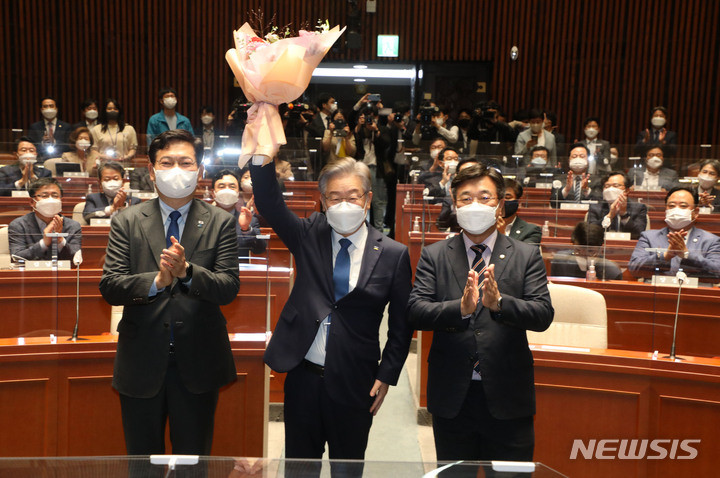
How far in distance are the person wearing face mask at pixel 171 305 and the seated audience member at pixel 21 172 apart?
465 centimetres

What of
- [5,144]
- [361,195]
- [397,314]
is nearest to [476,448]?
[397,314]

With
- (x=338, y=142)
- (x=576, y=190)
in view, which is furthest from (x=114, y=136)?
(x=576, y=190)

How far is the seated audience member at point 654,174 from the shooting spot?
7.56 meters

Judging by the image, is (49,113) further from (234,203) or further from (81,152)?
(234,203)

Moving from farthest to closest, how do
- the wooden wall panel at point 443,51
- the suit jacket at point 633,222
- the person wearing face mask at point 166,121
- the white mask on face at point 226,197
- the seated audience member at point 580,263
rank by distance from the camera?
the wooden wall panel at point 443,51
the person wearing face mask at point 166,121
the suit jacket at point 633,222
the white mask on face at point 226,197
the seated audience member at point 580,263

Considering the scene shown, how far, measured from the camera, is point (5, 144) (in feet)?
24.2

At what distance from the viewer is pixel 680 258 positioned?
3291 millimetres

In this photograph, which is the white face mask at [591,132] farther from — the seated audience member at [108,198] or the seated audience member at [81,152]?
the seated audience member at [108,198]

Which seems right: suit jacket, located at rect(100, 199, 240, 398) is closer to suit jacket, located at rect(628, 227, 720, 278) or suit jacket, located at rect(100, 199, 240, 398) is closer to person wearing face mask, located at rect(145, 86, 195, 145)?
suit jacket, located at rect(628, 227, 720, 278)

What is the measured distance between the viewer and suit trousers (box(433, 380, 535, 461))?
83.1 inches

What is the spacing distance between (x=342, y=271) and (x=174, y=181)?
0.61 metres

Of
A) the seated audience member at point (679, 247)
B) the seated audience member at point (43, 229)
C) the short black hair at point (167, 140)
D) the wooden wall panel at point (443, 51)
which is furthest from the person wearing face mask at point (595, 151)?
the short black hair at point (167, 140)

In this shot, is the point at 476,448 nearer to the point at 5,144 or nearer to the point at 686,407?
the point at 686,407

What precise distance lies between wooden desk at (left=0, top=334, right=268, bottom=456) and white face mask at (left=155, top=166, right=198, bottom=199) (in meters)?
0.85
